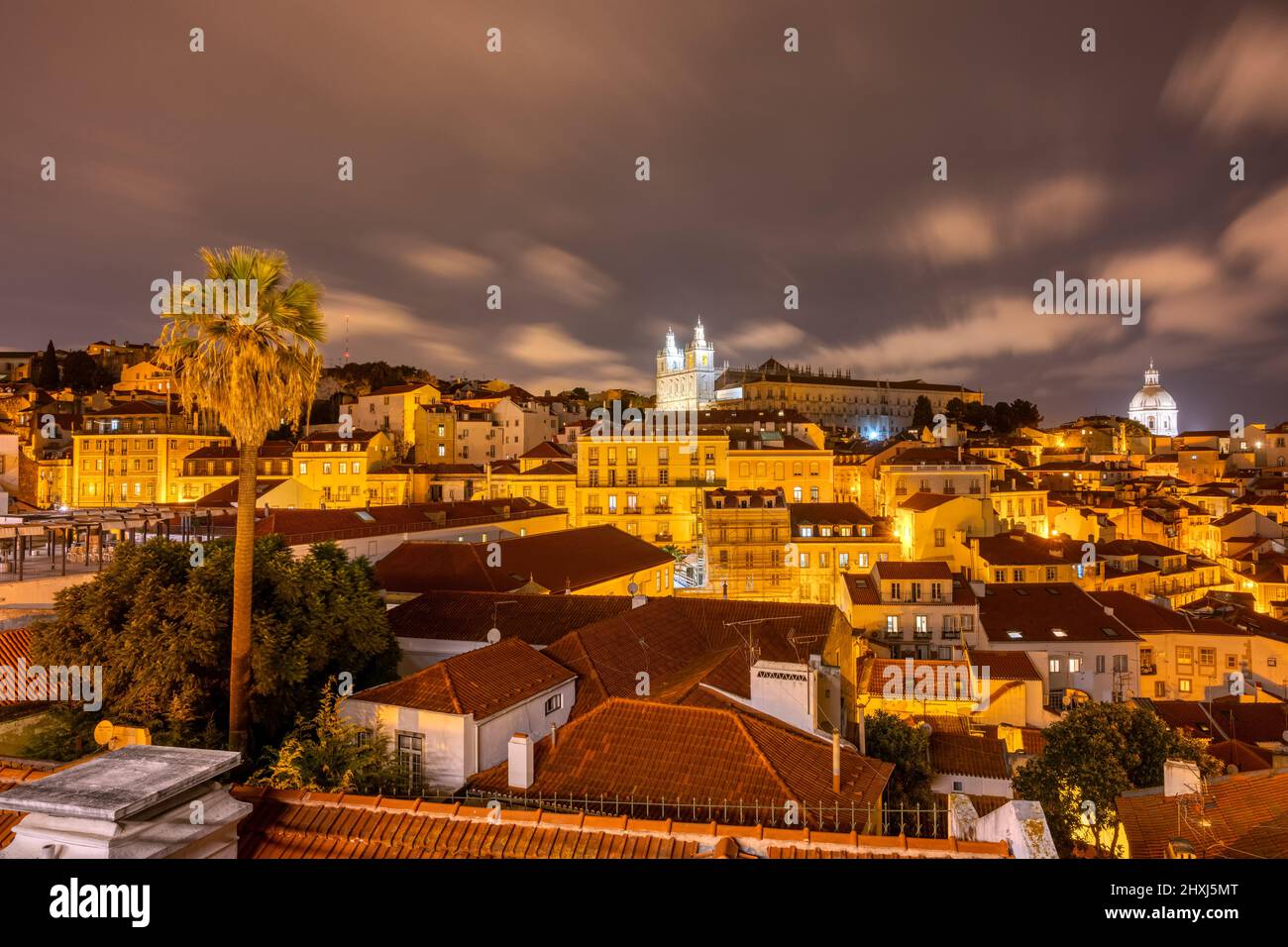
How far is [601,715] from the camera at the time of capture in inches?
477

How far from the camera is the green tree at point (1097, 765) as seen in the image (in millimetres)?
15391

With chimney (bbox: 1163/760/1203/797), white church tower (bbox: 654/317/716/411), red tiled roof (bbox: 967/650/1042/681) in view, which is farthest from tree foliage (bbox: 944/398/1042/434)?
chimney (bbox: 1163/760/1203/797)

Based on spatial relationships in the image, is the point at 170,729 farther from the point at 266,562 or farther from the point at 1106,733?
the point at 1106,733

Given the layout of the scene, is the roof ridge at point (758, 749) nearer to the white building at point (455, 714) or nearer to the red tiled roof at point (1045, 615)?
the white building at point (455, 714)

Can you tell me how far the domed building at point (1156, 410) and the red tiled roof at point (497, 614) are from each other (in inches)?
6832

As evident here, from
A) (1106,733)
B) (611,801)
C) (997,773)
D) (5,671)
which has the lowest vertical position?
(997,773)

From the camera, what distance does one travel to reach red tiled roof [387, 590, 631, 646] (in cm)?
1992

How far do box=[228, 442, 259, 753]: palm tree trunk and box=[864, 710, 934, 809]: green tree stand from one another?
12958mm

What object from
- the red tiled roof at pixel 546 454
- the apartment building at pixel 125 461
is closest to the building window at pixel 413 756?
the red tiled roof at pixel 546 454

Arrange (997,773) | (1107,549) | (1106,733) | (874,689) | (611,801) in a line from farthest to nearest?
1. (1107,549)
2. (874,689)
3. (997,773)
4. (1106,733)
5. (611,801)

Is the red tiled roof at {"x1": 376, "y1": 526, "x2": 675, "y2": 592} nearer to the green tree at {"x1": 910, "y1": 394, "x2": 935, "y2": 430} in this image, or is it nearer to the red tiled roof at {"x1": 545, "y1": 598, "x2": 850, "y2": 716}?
the red tiled roof at {"x1": 545, "y1": 598, "x2": 850, "y2": 716}
